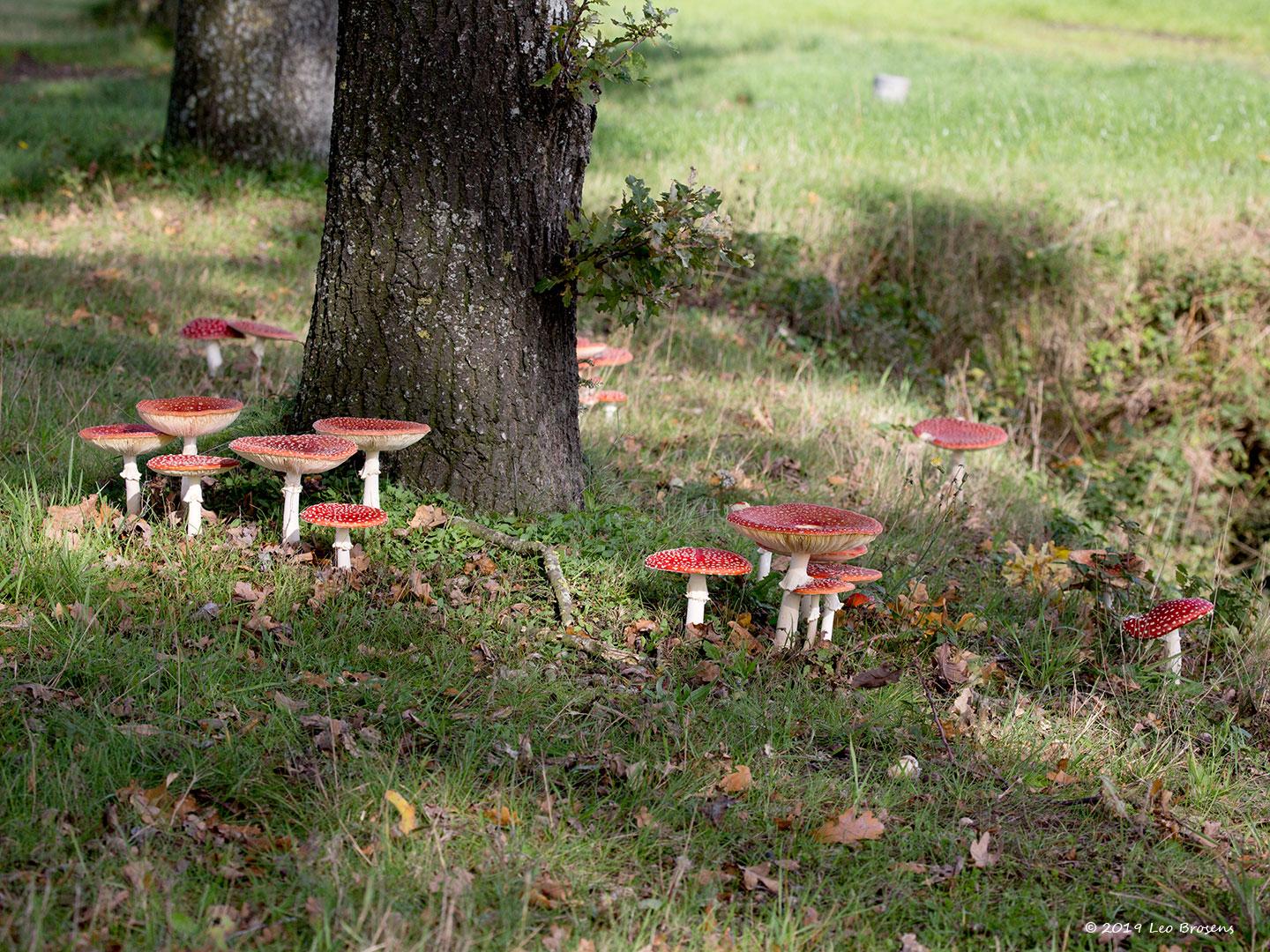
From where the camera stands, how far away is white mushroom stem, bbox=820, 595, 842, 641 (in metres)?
4.37

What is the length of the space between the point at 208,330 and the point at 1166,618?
493 centimetres

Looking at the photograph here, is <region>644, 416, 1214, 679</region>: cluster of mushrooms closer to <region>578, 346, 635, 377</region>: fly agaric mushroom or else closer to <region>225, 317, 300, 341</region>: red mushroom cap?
<region>578, 346, 635, 377</region>: fly agaric mushroom

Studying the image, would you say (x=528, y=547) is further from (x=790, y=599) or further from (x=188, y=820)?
(x=188, y=820)

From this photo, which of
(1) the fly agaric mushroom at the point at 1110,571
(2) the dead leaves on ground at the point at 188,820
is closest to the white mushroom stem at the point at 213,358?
(2) the dead leaves on ground at the point at 188,820

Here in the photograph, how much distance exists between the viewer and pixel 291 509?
451 centimetres

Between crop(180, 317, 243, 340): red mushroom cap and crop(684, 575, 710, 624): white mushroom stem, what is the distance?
310cm

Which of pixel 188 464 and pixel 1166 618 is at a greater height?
pixel 188 464

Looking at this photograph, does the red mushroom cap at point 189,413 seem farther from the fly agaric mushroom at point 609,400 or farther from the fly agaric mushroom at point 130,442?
the fly agaric mushroom at point 609,400

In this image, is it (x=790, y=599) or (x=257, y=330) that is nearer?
(x=790, y=599)

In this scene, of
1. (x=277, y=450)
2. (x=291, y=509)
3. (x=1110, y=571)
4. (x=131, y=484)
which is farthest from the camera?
(x=1110, y=571)

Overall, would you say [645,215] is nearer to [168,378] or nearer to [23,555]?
[23,555]

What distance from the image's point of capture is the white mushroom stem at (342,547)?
4.46 meters

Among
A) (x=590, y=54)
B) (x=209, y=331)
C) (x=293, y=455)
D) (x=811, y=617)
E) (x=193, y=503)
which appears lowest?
(x=811, y=617)
